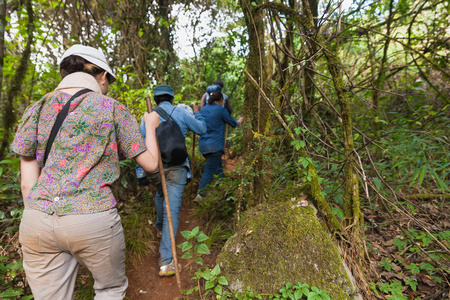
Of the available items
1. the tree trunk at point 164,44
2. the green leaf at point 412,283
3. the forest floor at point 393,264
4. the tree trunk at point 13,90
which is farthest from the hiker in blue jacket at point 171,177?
the tree trunk at point 164,44

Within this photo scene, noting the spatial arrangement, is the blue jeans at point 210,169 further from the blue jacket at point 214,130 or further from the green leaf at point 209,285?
the green leaf at point 209,285

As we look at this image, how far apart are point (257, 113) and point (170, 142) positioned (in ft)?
3.61

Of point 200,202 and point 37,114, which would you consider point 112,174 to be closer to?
point 37,114

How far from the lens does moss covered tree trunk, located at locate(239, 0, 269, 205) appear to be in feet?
8.18

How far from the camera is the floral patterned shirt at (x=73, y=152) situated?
1.42m

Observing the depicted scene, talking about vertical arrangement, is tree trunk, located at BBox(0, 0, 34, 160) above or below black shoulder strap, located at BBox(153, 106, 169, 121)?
above

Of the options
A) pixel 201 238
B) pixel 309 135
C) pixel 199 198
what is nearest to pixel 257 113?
pixel 309 135

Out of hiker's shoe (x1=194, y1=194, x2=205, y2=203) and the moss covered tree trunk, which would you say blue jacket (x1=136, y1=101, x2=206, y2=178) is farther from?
hiker's shoe (x1=194, y1=194, x2=205, y2=203)

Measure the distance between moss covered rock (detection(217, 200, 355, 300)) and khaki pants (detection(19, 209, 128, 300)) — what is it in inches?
32.4

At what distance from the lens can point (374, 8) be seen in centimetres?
443

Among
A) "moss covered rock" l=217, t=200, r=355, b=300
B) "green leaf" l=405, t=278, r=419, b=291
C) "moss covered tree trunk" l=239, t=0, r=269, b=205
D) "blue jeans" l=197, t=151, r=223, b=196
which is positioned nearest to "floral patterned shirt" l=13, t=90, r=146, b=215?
"moss covered rock" l=217, t=200, r=355, b=300

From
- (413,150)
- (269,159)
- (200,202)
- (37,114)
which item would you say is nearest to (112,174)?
(37,114)

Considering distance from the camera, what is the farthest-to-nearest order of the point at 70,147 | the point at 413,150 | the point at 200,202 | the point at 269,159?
the point at 200,202, the point at 413,150, the point at 269,159, the point at 70,147

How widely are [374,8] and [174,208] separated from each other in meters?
4.83
